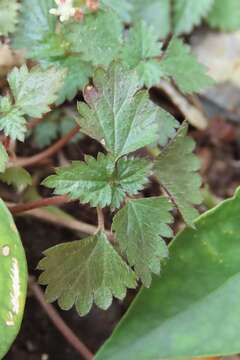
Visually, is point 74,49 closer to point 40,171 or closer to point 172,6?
point 40,171

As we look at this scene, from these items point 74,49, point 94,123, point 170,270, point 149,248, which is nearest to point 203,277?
point 170,270

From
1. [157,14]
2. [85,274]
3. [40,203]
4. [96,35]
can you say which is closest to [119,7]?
[96,35]

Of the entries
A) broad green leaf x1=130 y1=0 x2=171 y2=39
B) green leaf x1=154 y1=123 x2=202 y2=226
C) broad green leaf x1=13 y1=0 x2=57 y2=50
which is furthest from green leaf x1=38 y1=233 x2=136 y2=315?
broad green leaf x1=130 y1=0 x2=171 y2=39

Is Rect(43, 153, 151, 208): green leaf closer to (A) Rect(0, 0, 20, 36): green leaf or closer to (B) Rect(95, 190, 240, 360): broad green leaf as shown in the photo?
(B) Rect(95, 190, 240, 360): broad green leaf

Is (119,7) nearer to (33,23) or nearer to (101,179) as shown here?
(33,23)

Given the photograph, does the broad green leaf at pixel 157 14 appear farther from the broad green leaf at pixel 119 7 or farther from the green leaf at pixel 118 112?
the green leaf at pixel 118 112

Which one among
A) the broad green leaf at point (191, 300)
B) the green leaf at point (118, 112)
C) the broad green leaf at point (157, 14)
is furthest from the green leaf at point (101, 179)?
the broad green leaf at point (157, 14)
